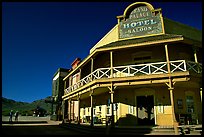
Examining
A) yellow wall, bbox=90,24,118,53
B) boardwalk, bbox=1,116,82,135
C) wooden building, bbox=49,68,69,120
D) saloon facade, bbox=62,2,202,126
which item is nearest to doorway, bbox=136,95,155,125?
saloon facade, bbox=62,2,202,126

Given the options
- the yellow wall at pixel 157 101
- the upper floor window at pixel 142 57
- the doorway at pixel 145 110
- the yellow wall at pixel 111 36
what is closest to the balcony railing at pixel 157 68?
the upper floor window at pixel 142 57

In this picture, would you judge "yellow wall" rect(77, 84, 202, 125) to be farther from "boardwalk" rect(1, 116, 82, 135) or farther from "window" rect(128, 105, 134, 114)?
"boardwalk" rect(1, 116, 82, 135)

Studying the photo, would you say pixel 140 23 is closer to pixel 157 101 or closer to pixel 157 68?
pixel 157 68

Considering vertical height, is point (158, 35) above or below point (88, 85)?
above

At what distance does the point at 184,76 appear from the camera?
12406mm

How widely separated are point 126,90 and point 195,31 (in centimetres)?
906

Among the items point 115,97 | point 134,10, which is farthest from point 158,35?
point 115,97

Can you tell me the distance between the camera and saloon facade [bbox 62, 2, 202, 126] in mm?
13352

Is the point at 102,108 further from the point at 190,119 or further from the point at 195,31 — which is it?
the point at 195,31

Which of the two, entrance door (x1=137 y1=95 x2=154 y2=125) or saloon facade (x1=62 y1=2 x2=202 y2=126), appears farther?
entrance door (x1=137 y1=95 x2=154 y2=125)

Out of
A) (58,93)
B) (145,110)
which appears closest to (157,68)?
(145,110)

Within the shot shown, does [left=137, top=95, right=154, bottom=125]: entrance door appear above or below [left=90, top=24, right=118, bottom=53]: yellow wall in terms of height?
below

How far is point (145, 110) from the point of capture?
15.0 m

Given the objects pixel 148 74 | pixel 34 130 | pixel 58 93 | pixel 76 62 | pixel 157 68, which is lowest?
pixel 34 130
